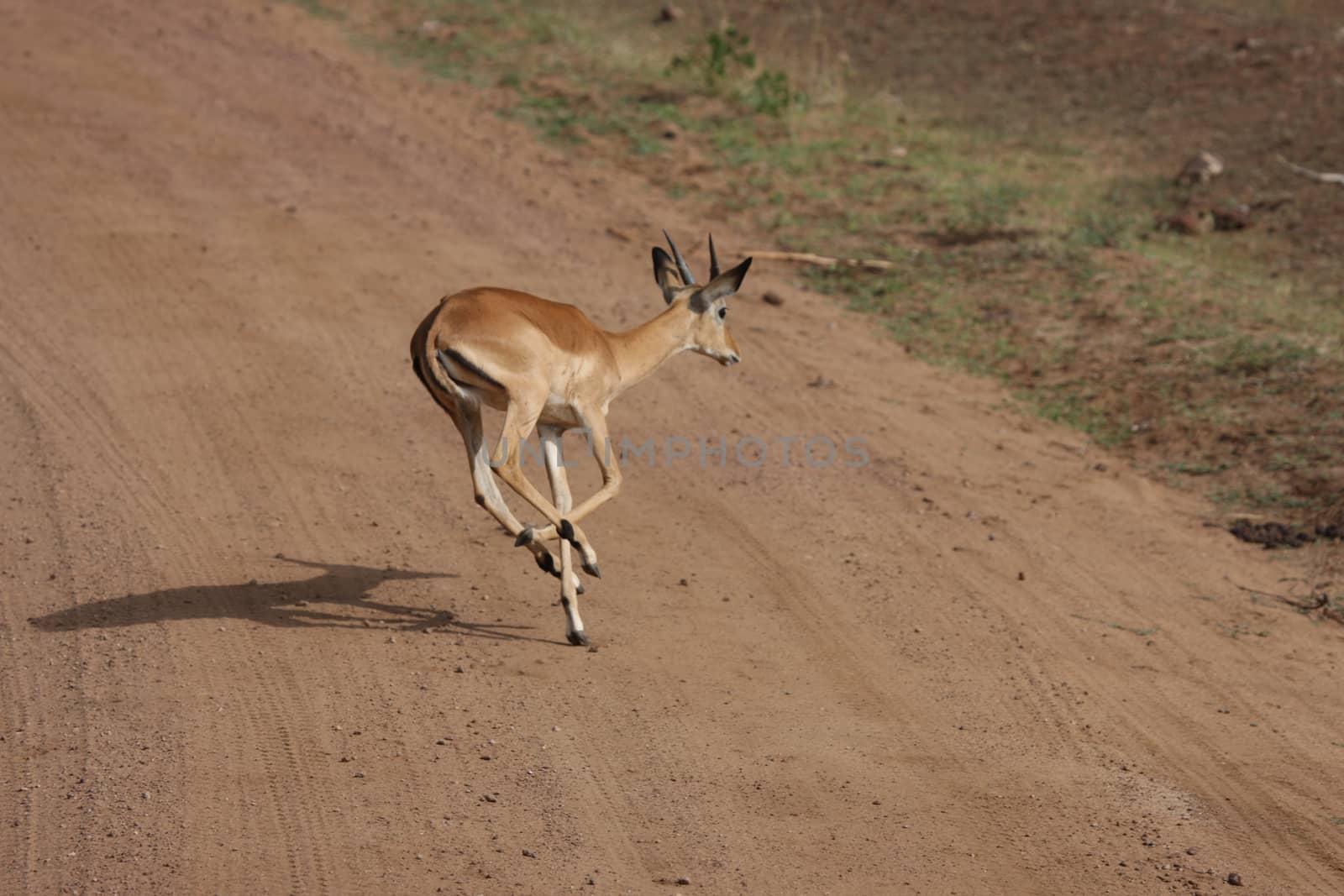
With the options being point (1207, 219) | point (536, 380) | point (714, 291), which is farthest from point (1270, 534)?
point (1207, 219)

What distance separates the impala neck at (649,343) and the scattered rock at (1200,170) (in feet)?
31.9

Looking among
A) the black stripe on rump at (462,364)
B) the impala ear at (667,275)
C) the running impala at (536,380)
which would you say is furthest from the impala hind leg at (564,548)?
the impala ear at (667,275)

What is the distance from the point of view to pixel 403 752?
6.83 meters

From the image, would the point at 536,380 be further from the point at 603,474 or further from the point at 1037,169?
the point at 1037,169

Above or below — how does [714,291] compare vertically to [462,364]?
above

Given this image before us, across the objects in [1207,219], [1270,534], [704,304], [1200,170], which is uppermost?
[1200,170]

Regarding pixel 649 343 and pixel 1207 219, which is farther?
pixel 1207 219

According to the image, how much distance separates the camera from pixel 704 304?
8992 millimetres

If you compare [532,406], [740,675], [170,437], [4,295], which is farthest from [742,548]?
[4,295]

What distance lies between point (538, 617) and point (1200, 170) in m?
11.3

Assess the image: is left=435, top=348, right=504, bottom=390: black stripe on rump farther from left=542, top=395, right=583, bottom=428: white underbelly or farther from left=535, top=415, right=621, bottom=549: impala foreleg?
left=535, top=415, right=621, bottom=549: impala foreleg

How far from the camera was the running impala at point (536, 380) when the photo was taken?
762 centimetres

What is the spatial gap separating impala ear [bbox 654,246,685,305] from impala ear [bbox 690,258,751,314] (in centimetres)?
28

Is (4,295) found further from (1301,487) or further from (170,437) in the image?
(1301,487)
